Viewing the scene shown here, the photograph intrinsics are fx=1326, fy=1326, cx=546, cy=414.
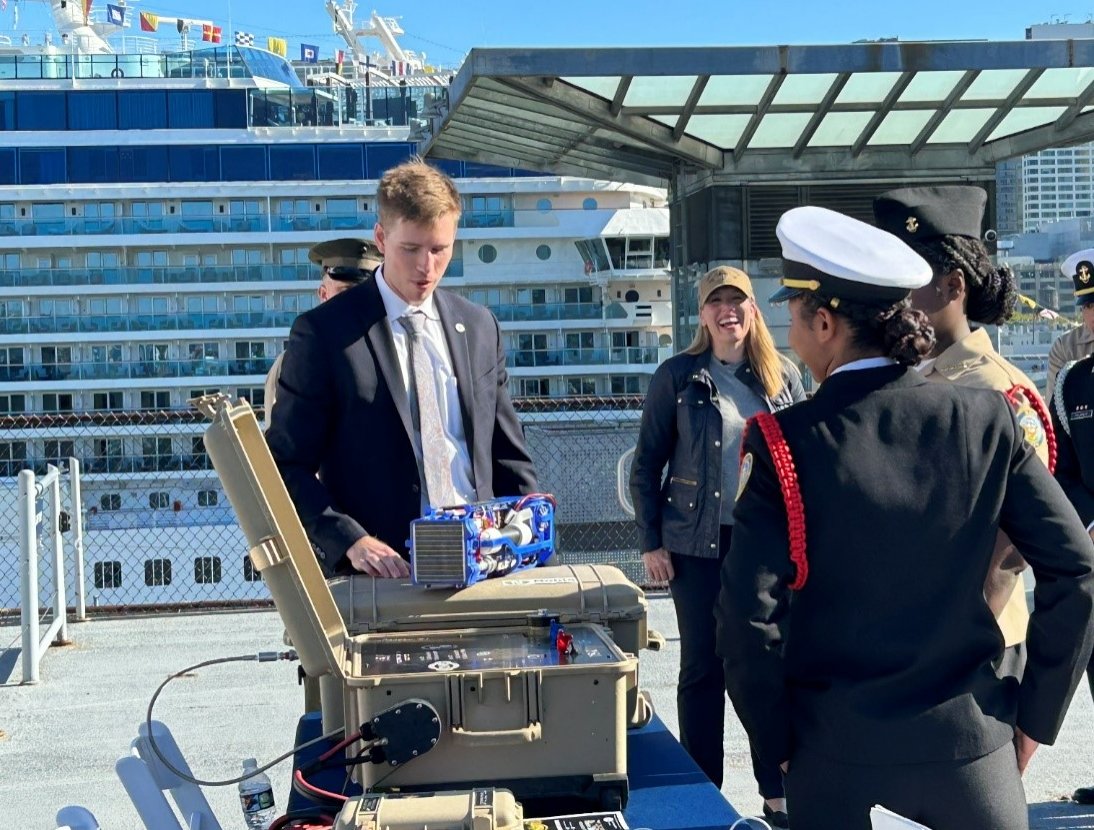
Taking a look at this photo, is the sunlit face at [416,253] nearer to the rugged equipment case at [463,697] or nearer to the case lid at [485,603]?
the case lid at [485,603]

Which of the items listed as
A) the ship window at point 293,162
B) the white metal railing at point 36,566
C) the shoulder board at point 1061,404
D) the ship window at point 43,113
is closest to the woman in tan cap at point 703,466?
the shoulder board at point 1061,404

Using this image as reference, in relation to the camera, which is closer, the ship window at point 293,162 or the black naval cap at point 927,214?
the black naval cap at point 927,214

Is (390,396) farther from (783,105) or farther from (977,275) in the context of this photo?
(783,105)

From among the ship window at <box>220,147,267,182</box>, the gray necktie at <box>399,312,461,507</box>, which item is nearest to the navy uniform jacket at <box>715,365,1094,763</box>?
the gray necktie at <box>399,312,461,507</box>

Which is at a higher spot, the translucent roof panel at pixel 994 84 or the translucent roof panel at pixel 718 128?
the translucent roof panel at pixel 994 84

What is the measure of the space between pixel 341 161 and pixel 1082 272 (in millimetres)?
35930

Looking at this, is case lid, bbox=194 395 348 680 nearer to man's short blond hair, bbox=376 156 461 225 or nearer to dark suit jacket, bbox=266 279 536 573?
dark suit jacket, bbox=266 279 536 573

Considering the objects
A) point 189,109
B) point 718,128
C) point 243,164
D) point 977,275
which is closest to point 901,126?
point 718,128

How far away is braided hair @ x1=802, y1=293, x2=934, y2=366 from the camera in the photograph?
191 cm

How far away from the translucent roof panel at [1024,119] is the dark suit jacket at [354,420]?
8.20 meters

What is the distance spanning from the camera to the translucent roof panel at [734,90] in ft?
30.1

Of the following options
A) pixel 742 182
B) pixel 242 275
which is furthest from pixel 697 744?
pixel 242 275

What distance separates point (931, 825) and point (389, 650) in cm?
86

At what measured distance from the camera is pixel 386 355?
9.04ft
